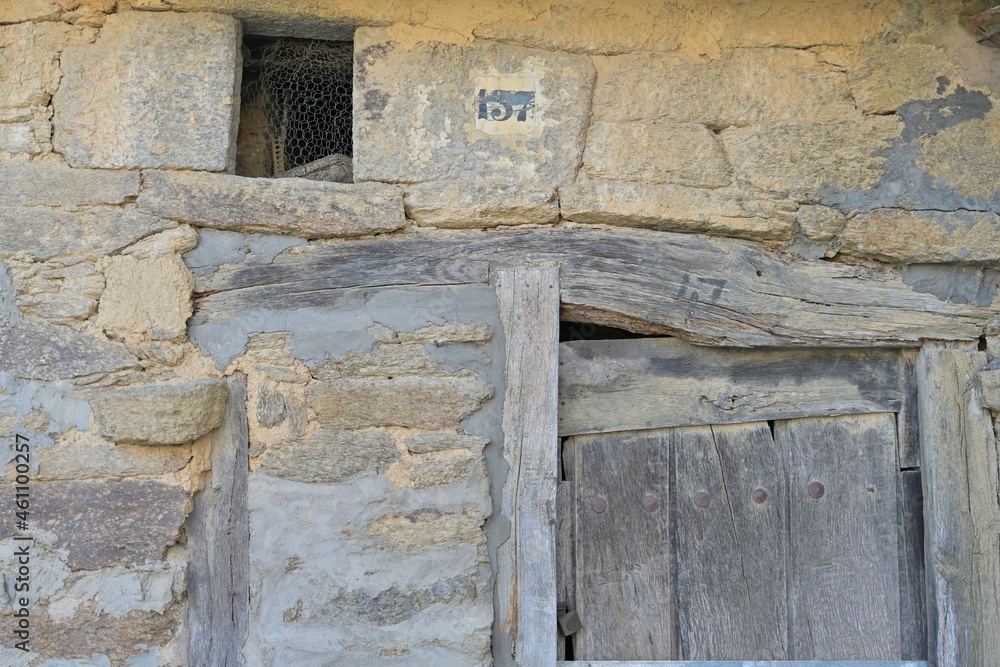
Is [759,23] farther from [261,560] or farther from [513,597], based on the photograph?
[261,560]

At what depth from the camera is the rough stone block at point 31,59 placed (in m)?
2.30

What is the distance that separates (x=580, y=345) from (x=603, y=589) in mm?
705

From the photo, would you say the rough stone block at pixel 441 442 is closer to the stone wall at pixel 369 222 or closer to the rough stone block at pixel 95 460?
the stone wall at pixel 369 222

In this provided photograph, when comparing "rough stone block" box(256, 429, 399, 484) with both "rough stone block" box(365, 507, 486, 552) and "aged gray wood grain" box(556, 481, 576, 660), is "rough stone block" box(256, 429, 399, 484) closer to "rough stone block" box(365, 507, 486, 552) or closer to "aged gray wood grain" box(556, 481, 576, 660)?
"rough stone block" box(365, 507, 486, 552)

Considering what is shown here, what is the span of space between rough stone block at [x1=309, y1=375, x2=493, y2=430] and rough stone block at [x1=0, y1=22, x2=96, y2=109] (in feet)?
3.60

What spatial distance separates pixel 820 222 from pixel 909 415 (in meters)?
0.64

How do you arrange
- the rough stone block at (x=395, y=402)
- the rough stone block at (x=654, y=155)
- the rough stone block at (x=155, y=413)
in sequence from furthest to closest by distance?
the rough stone block at (x=654, y=155) < the rough stone block at (x=395, y=402) < the rough stone block at (x=155, y=413)

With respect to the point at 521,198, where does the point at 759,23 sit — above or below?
above

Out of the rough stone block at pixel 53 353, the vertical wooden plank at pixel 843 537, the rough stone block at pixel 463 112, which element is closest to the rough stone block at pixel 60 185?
the rough stone block at pixel 53 353

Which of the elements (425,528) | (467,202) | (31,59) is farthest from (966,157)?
(31,59)

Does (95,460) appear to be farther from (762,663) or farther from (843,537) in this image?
(843,537)

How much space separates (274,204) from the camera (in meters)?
2.31

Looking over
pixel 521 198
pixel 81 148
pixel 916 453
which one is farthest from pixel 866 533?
pixel 81 148

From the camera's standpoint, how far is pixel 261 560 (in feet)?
7.42
